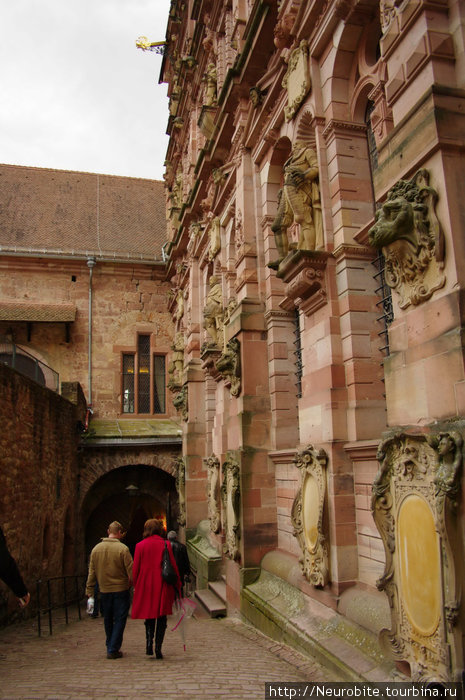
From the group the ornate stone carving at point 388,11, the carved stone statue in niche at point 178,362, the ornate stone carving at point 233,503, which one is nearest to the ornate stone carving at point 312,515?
the ornate stone carving at point 233,503

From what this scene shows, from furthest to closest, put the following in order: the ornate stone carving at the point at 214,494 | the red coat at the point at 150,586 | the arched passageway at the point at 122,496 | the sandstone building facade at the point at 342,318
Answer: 1. the arched passageway at the point at 122,496
2. the ornate stone carving at the point at 214,494
3. the red coat at the point at 150,586
4. the sandstone building facade at the point at 342,318

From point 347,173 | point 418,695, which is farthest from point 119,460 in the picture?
point 418,695

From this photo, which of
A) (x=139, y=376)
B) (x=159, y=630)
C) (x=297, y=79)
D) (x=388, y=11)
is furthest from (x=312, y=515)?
(x=139, y=376)

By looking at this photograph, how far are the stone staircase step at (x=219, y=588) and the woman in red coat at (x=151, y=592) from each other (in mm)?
3797

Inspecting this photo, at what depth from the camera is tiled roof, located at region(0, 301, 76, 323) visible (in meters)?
18.1

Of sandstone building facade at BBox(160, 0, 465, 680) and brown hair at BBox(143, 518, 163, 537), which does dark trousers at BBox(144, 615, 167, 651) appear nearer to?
brown hair at BBox(143, 518, 163, 537)

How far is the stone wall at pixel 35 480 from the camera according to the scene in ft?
31.3

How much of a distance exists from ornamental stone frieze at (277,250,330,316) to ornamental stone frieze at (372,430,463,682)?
102 inches

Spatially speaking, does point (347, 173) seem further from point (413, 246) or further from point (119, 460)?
point (119, 460)

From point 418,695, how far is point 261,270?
6438 mm

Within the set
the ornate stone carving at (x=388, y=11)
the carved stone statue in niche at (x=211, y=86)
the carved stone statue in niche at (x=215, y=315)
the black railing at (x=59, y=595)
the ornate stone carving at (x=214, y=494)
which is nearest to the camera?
the ornate stone carving at (x=388, y=11)

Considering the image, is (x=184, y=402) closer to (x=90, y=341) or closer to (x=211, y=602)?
(x=90, y=341)

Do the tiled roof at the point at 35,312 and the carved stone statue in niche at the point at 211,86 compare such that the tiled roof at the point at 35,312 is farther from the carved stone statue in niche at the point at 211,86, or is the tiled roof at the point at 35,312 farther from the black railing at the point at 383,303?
the black railing at the point at 383,303

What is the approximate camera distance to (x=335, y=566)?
5883mm
